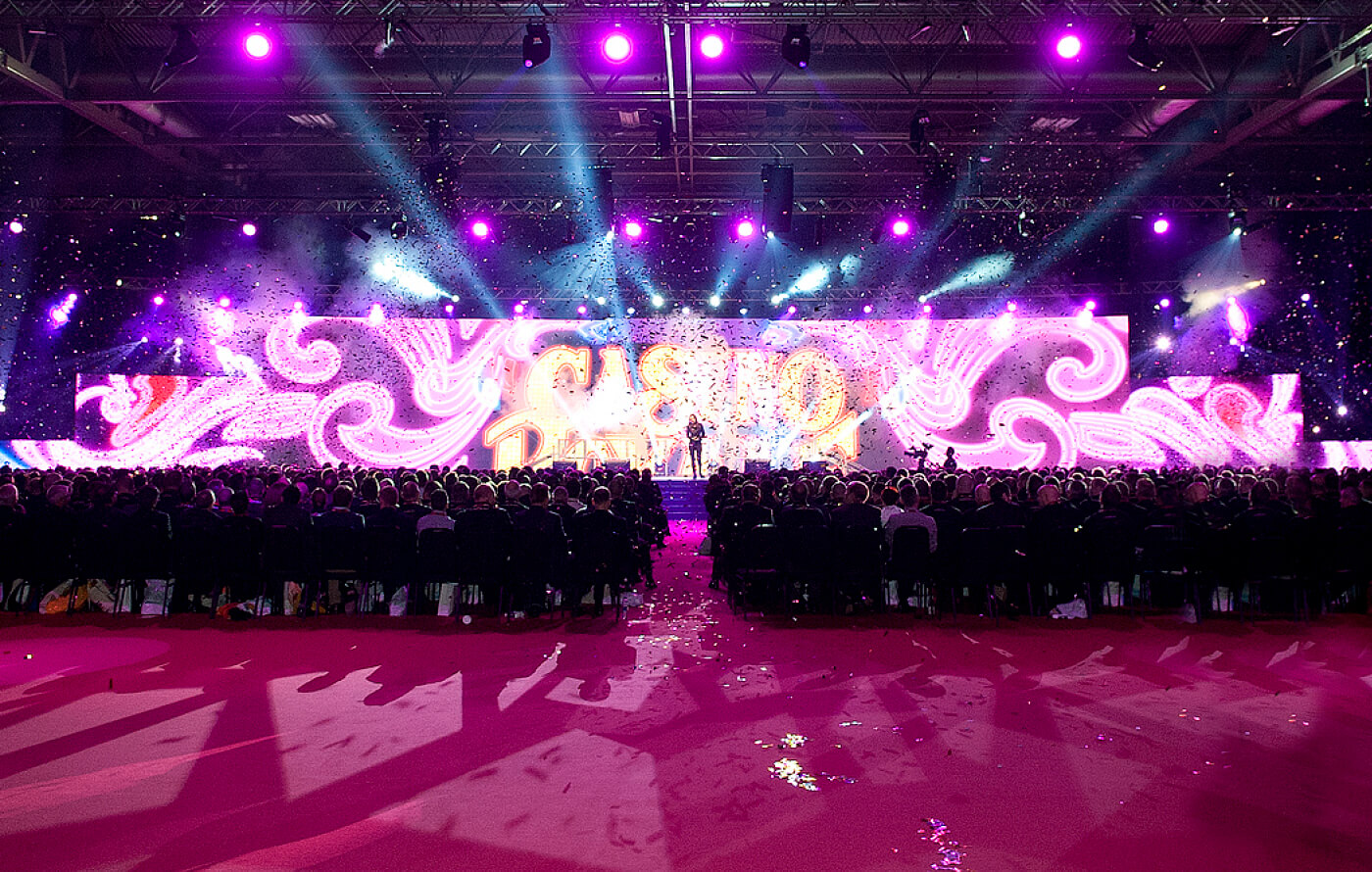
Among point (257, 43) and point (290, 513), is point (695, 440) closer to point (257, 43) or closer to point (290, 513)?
point (257, 43)

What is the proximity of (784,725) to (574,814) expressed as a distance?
4.68 feet

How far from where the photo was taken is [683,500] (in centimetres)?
1644

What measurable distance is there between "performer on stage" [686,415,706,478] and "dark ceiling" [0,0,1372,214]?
14.4 ft

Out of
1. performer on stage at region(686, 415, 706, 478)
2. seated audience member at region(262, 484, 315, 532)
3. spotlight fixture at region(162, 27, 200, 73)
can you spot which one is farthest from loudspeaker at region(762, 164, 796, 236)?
seated audience member at region(262, 484, 315, 532)

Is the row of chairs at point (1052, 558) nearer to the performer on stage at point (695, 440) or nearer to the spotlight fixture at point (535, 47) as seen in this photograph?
the spotlight fixture at point (535, 47)

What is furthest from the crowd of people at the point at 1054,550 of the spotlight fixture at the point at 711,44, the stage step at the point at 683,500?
the stage step at the point at 683,500

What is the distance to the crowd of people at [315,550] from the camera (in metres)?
6.61

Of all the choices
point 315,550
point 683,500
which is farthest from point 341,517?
point 683,500

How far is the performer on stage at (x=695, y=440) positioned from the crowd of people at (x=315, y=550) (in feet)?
31.5

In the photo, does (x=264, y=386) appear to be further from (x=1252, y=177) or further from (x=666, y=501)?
(x=1252, y=177)

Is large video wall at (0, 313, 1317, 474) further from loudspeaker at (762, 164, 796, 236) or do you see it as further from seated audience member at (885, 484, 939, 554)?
seated audience member at (885, 484, 939, 554)

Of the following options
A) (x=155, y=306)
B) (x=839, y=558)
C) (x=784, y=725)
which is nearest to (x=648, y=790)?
(x=784, y=725)

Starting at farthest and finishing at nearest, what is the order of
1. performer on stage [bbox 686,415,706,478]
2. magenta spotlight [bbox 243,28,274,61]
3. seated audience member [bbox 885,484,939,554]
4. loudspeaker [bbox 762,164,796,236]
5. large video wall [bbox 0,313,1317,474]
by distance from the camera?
large video wall [bbox 0,313,1317,474] < performer on stage [bbox 686,415,706,478] < loudspeaker [bbox 762,164,796,236] < magenta spotlight [bbox 243,28,274,61] < seated audience member [bbox 885,484,939,554]

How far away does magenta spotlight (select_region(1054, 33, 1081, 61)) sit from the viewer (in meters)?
8.89
